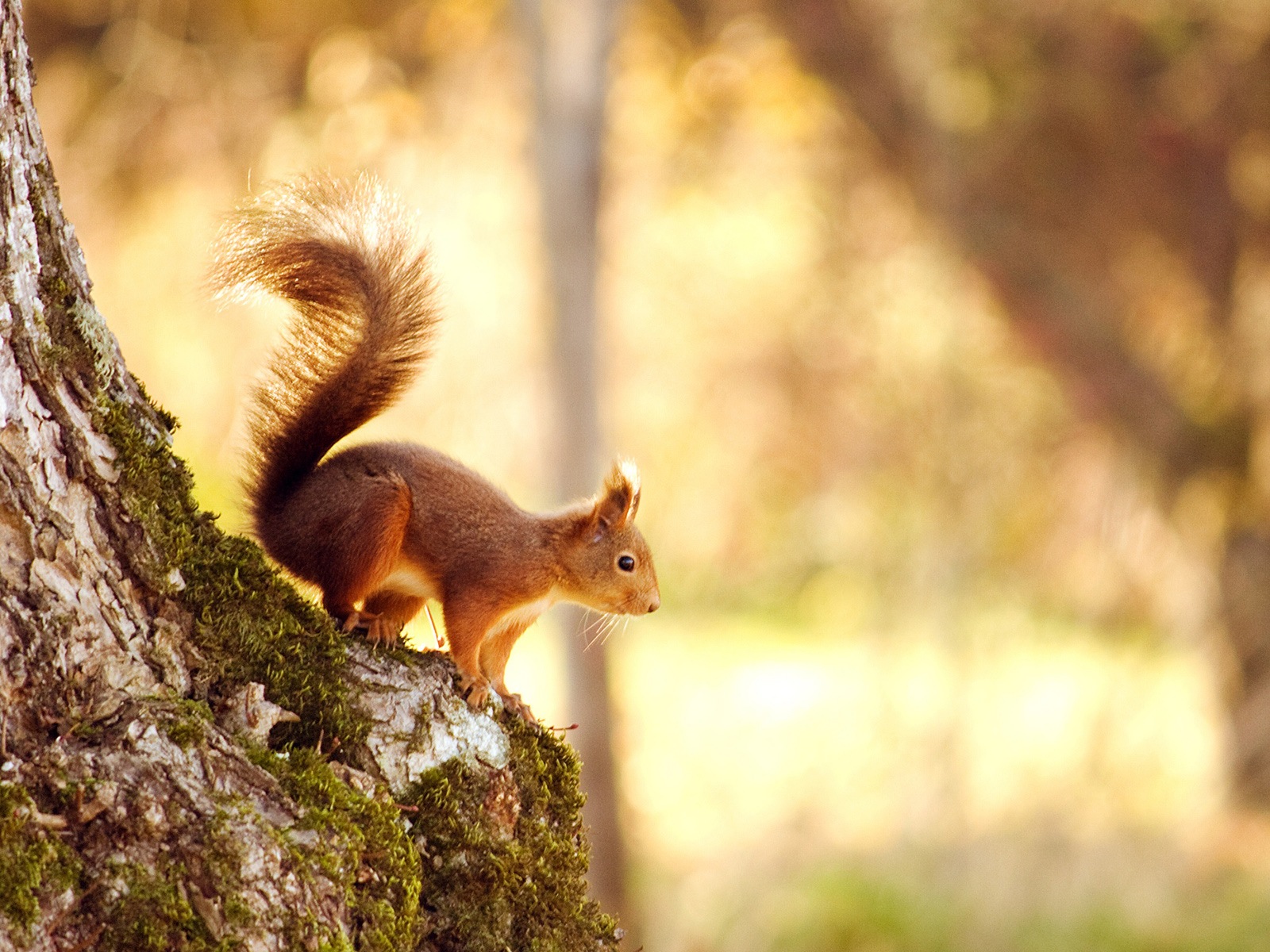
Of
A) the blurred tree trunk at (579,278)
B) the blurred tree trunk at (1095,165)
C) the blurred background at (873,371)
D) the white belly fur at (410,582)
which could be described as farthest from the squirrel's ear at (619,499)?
the blurred tree trunk at (1095,165)

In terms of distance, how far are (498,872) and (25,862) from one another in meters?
0.43

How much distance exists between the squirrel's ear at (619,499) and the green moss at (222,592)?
0.61 metres

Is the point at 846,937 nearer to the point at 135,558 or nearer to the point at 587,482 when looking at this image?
the point at 587,482

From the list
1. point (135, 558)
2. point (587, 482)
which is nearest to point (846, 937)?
point (587, 482)

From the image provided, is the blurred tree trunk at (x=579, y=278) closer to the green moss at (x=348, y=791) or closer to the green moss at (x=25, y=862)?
the green moss at (x=348, y=791)

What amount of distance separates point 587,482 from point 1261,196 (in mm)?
3861

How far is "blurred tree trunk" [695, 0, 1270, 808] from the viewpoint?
5738 millimetres

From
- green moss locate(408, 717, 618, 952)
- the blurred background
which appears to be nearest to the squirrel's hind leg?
green moss locate(408, 717, 618, 952)

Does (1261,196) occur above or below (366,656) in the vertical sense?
above

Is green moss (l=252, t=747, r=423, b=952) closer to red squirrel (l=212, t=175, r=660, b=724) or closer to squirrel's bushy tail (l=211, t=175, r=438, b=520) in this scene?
red squirrel (l=212, t=175, r=660, b=724)

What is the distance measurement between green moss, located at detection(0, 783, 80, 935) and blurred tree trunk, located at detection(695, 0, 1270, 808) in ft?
16.7

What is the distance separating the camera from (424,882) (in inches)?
51.9

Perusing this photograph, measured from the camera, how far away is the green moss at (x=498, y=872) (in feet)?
4.32

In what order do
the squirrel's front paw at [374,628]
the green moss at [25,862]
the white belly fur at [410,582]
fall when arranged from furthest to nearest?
the white belly fur at [410,582]
the squirrel's front paw at [374,628]
the green moss at [25,862]
